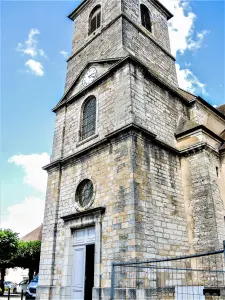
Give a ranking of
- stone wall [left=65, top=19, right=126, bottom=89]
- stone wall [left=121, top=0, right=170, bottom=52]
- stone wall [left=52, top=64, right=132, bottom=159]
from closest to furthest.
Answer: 1. stone wall [left=52, top=64, right=132, bottom=159]
2. stone wall [left=65, top=19, right=126, bottom=89]
3. stone wall [left=121, top=0, right=170, bottom=52]

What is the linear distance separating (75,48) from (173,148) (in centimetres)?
888

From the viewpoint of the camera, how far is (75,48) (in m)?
16.2

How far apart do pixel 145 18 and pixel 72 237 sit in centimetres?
1221

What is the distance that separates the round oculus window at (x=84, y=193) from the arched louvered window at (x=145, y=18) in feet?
31.3

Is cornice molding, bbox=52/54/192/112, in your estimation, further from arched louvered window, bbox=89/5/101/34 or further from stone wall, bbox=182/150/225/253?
arched louvered window, bbox=89/5/101/34

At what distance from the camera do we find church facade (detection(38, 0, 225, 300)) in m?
8.87

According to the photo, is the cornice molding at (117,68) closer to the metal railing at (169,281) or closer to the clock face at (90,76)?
the clock face at (90,76)

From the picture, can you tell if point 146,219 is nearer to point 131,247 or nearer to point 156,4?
point 131,247

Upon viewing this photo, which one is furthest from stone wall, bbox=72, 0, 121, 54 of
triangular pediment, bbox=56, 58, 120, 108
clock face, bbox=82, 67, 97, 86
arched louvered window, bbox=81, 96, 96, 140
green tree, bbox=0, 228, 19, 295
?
green tree, bbox=0, 228, 19, 295

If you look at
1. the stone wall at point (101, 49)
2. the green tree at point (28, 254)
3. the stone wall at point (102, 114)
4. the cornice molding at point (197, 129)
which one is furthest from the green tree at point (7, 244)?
the cornice molding at point (197, 129)

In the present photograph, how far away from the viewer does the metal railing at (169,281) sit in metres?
7.64

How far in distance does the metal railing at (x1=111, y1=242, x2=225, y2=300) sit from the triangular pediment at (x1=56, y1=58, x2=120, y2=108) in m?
7.71

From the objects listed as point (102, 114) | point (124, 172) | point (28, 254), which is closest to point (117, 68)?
point (102, 114)

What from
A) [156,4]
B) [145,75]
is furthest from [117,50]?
[156,4]
